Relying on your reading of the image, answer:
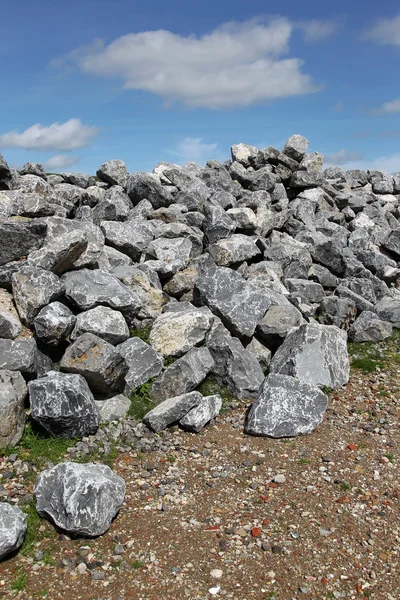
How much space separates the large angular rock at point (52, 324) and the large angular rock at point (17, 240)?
3056 mm

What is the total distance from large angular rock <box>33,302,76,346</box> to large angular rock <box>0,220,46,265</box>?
3056 millimetres

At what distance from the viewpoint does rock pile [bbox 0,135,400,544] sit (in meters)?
12.0

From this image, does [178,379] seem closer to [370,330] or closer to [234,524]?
[234,524]

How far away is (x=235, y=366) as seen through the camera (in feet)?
45.5

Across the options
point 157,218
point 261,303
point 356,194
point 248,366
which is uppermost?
point 356,194

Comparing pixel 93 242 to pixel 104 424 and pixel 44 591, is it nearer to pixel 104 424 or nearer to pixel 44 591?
pixel 104 424

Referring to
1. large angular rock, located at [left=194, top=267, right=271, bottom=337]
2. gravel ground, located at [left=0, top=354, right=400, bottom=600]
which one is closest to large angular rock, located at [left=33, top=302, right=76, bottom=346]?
gravel ground, located at [left=0, top=354, right=400, bottom=600]

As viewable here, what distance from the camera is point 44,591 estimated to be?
7711mm

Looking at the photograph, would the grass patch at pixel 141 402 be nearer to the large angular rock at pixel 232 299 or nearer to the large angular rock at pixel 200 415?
the large angular rock at pixel 200 415

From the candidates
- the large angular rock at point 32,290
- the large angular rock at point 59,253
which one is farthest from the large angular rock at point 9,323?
the large angular rock at point 59,253

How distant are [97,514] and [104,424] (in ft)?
10.5

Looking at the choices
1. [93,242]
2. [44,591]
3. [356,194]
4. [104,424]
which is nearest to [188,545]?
[44,591]

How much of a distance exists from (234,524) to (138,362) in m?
5.17

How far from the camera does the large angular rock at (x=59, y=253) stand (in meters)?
14.4
